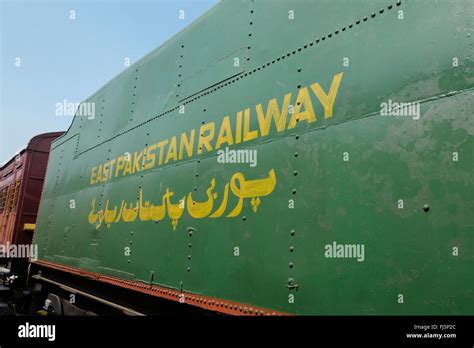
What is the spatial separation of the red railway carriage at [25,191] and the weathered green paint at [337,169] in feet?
21.5

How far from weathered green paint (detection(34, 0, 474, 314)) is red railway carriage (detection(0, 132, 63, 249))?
654cm

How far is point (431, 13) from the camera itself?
1.52 metres

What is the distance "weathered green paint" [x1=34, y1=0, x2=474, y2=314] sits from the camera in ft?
4.43

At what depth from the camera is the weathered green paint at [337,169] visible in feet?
4.43

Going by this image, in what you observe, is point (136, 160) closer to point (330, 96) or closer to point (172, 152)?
point (172, 152)

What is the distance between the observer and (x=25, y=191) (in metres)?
8.39

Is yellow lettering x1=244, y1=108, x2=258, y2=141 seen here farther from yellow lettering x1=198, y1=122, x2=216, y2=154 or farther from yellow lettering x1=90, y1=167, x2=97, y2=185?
yellow lettering x1=90, y1=167, x2=97, y2=185

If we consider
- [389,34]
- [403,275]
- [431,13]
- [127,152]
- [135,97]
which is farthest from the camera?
[135,97]

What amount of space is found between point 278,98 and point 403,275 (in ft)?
3.86

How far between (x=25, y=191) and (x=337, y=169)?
28.2 ft

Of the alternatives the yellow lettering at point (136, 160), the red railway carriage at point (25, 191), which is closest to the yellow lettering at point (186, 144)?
the yellow lettering at point (136, 160)

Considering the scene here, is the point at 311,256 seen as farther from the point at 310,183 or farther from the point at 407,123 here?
the point at 407,123

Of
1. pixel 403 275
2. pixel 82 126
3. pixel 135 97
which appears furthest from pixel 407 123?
pixel 82 126

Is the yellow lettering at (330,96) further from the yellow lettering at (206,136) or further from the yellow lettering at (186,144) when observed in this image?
the yellow lettering at (186,144)
